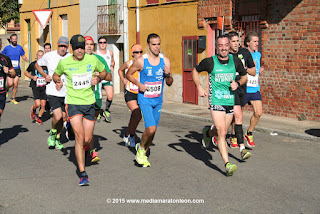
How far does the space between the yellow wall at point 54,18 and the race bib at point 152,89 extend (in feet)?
60.1

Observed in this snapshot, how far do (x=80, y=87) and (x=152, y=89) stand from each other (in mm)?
1210

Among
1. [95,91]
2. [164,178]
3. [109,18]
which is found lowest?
[164,178]

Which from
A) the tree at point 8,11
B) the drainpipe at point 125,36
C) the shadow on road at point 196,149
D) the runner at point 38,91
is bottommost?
the shadow on road at point 196,149

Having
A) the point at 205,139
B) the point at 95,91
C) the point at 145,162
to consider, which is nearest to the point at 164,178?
the point at 145,162

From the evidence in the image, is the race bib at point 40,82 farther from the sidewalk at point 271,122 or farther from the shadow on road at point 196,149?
the shadow on road at point 196,149


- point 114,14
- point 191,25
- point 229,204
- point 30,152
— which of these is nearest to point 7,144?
point 30,152

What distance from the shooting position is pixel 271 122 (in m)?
13.5

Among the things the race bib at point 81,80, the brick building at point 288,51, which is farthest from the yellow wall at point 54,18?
the race bib at point 81,80

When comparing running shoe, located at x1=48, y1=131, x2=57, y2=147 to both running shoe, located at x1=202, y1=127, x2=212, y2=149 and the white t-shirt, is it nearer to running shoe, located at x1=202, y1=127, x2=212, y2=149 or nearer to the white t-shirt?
the white t-shirt

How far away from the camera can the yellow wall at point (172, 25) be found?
712 inches

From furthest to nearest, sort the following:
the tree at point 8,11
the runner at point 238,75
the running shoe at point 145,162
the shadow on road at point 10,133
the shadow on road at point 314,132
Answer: the tree at point 8,11
the shadow on road at point 314,132
the shadow on road at point 10,133
the runner at point 238,75
the running shoe at point 145,162

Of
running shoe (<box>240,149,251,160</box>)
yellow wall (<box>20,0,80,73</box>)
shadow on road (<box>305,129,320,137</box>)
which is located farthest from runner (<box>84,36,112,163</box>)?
yellow wall (<box>20,0,80,73</box>)

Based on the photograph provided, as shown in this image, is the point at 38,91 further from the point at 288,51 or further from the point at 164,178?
the point at 164,178

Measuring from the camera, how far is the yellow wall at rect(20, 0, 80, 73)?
26.6 m
